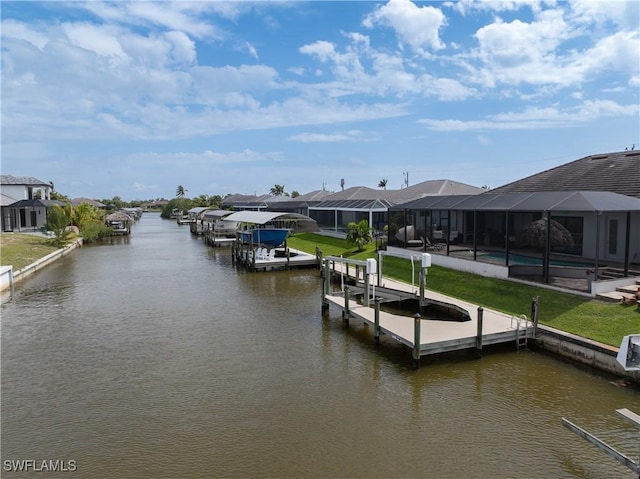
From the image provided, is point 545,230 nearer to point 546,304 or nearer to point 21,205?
point 546,304

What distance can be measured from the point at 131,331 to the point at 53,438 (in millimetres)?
6053

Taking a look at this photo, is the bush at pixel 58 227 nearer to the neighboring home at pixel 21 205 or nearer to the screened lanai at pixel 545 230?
the neighboring home at pixel 21 205

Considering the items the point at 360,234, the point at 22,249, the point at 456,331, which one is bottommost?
the point at 456,331

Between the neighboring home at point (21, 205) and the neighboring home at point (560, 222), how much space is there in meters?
34.8

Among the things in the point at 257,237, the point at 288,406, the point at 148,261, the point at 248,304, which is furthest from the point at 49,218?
the point at 288,406

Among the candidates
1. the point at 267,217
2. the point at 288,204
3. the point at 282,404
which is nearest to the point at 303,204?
the point at 288,204

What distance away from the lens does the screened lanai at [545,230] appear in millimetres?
13891

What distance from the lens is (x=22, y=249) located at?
1137 inches

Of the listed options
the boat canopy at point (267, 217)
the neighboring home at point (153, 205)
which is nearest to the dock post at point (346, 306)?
the boat canopy at point (267, 217)

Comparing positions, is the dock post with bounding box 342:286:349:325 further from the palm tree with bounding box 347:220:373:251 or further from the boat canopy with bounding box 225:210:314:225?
the boat canopy with bounding box 225:210:314:225

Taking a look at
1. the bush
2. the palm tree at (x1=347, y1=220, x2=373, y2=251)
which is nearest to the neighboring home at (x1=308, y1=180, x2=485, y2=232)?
the palm tree at (x1=347, y1=220, x2=373, y2=251)

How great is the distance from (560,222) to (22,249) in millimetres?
30133

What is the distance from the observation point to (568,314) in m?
11.7

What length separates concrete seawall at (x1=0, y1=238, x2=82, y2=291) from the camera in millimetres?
19742
